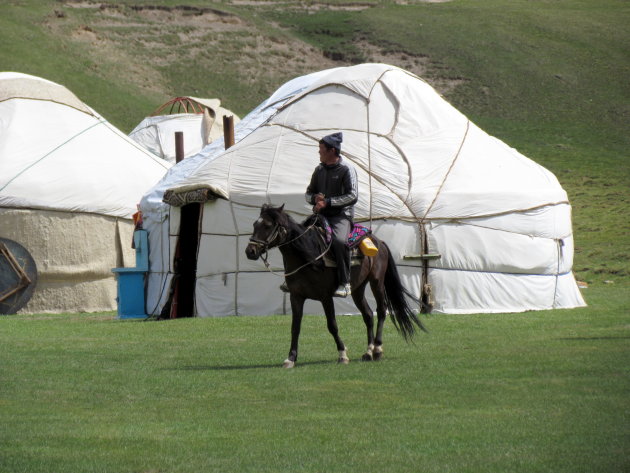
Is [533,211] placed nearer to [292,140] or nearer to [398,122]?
[398,122]

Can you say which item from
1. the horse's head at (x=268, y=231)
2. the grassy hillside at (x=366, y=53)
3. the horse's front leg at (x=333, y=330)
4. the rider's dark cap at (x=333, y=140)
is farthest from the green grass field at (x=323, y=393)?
the grassy hillside at (x=366, y=53)

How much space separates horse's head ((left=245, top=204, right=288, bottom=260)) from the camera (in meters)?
9.73

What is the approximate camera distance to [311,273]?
10359 millimetres

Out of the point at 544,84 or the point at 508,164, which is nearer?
the point at 508,164

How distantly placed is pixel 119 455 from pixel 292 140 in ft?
38.6

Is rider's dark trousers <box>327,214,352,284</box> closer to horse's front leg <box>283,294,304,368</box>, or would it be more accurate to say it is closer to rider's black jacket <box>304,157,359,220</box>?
rider's black jacket <box>304,157,359,220</box>

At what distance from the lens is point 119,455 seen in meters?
6.45

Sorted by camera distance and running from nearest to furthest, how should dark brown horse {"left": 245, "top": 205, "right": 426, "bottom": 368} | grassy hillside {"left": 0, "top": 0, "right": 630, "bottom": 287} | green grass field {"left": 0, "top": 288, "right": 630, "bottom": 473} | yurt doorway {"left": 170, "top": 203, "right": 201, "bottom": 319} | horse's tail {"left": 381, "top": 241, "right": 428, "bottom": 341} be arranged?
green grass field {"left": 0, "top": 288, "right": 630, "bottom": 473} → dark brown horse {"left": 245, "top": 205, "right": 426, "bottom": 368} → horse's tail {"left": 381, "top": 241, "right": 428, "bottom": 341} → yurt doorway {"left": 170, "top": 203, "right": 201, "bottom": 319} → grassy hillside {"left": 0, "top": 0, "right": 630, "bottom": 287}

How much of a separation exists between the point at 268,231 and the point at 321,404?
2.11 m

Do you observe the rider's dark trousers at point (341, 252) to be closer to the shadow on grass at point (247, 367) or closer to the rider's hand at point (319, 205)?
the rider's hand at point (319, 205)

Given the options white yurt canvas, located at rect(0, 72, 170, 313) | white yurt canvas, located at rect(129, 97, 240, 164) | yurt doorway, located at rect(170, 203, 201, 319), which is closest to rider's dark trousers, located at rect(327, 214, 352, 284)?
yurt doorway, located at rect(170, 203, 201, 319)

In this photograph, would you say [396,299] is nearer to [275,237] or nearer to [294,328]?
[294,328]

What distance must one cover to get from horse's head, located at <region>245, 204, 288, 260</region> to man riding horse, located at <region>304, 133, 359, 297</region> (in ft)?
1.86

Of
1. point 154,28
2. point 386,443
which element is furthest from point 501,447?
point 154,28
